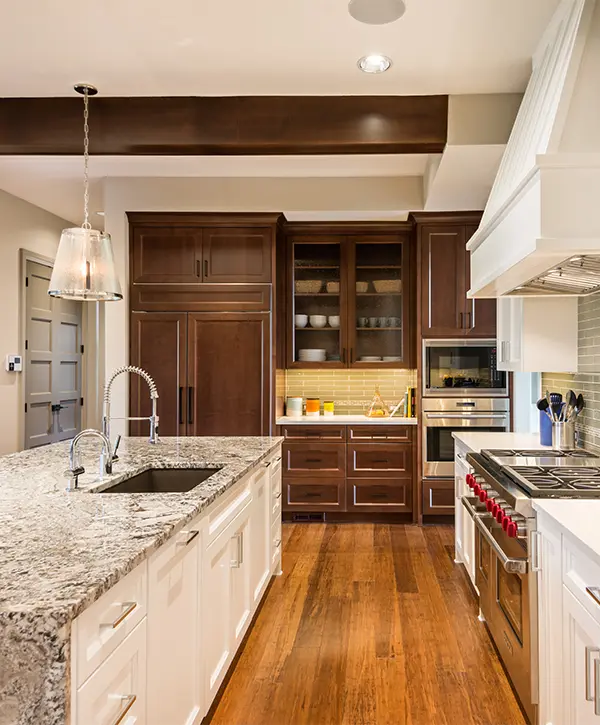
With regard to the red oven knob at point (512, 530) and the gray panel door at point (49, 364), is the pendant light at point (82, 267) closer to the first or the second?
the red oven knob at point (512, 530)

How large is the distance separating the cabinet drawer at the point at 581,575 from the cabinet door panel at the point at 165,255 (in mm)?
3860

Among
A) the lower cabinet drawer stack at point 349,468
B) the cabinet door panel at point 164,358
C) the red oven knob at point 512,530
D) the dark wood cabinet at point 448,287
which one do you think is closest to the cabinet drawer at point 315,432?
the lower cabinet drawer stack at point 349,468

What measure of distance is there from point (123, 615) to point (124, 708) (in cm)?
21

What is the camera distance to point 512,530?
7.29 feet

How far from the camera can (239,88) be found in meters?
3.37

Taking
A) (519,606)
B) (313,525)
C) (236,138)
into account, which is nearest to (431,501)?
(313,525)

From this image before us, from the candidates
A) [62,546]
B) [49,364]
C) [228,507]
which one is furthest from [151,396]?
[49,364]

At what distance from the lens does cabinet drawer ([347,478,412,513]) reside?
520 centimetres

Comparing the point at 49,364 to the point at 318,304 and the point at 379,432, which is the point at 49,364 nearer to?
the point at 318,304

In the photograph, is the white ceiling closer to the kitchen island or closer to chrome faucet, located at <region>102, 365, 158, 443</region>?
chrome faucet, located at <region>102, 365, 158, 443</region>

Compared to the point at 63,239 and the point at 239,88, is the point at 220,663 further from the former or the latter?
the point at 239,88

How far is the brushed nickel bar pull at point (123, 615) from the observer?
1339 mm

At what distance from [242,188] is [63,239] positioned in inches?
95.7

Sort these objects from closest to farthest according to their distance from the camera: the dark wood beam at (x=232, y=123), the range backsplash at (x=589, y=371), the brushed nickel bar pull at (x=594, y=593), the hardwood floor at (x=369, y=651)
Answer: the brushed nickel bar pull at (x=594, y=593) → the hardwood floor at (x=369, y=651) → the range backsplash at (x=589, y=371) → the dark wood beam at (x=232, y=123)
